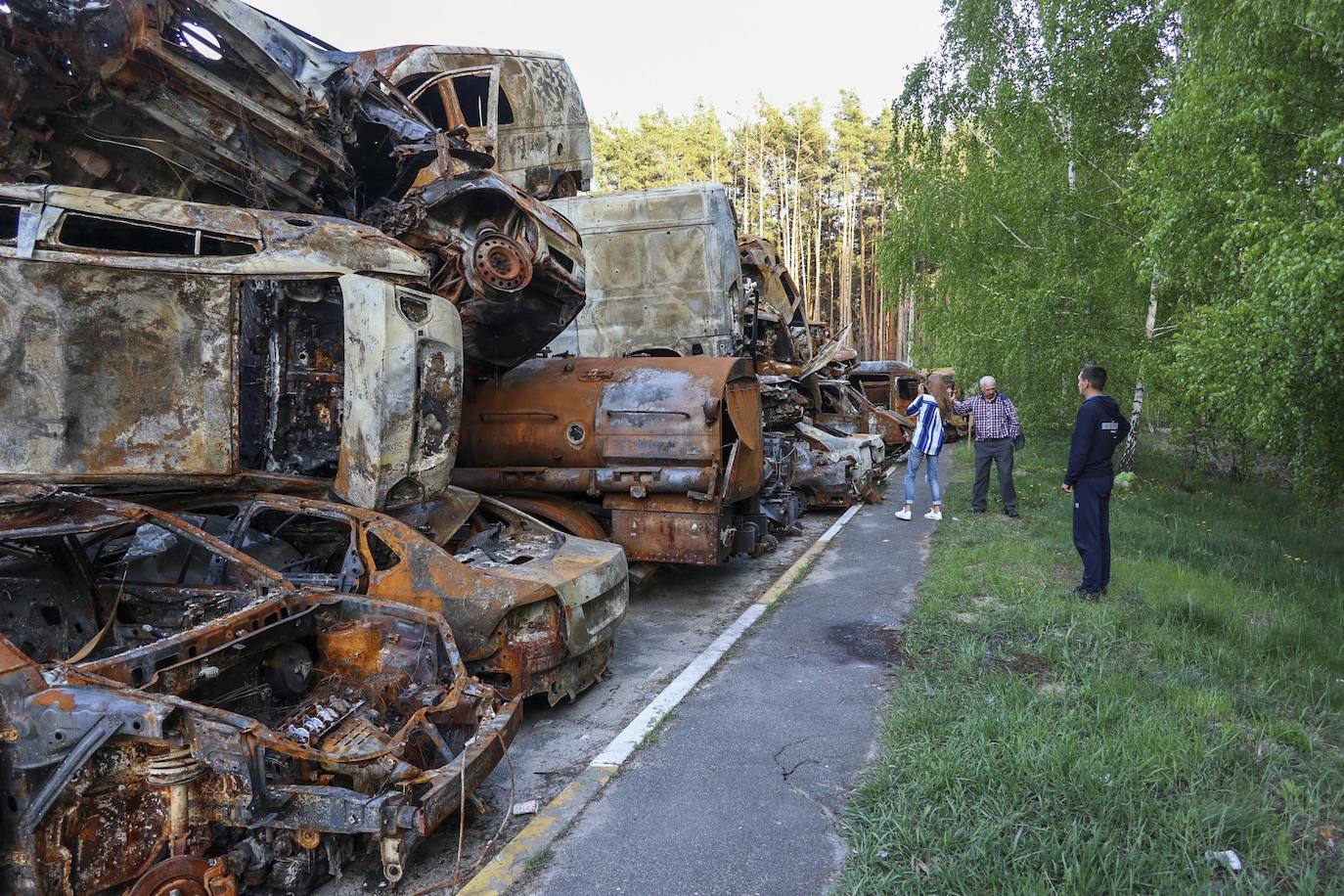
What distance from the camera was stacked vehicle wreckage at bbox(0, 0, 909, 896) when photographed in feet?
9.37

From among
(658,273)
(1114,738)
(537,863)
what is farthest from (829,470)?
(537,863)

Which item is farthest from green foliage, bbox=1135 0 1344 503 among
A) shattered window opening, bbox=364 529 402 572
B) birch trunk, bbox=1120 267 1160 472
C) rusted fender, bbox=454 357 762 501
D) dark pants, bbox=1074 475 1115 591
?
shattered window opening, bbox=364 529 402 572

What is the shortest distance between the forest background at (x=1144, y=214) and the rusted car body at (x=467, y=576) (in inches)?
191

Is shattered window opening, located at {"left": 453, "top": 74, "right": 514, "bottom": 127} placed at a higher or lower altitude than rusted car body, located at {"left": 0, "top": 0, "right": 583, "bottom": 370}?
higher

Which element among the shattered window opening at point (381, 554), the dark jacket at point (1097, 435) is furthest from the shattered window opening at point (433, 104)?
the dark jacket at point (1097, 435)

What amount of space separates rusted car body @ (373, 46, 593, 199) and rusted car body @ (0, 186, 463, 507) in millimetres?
3767

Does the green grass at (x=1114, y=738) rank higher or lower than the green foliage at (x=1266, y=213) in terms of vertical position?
lower

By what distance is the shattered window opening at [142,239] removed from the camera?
14.8ft


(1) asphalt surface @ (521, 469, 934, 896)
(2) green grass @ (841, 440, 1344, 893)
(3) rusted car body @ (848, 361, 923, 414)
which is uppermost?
Answer: (3) rusted car body @ (848, 361, 923, 414)

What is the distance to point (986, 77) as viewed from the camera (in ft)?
50.9

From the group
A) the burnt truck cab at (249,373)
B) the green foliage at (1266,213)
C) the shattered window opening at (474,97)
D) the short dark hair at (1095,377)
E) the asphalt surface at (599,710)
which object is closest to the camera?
the asphalt surface at (599,710)

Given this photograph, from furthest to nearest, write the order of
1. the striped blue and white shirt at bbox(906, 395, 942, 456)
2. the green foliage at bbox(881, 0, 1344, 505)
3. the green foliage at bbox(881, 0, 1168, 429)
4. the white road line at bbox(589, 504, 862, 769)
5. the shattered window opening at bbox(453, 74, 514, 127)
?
the green foliage at bbox(881, 0, 1168, 429) < the striped blue and white shirt at bbox(906, 395, 942, 456) < the shattered window opening at bbox(453, 74, 514, 127) < the green foliage at bbox(881, 0, 1344, 505) < the white road line at bbox(589, 504, 862, 769)

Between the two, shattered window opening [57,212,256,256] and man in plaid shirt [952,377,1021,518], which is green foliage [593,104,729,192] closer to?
man in plaid shirt [952,377,1021,518]

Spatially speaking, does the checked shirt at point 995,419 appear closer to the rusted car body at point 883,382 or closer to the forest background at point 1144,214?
the forest background at point 1144,214
